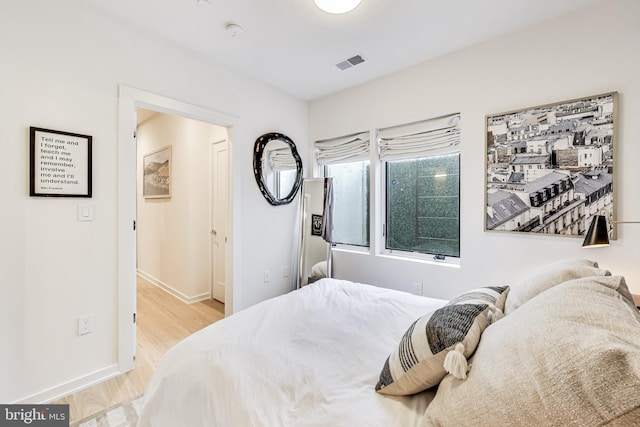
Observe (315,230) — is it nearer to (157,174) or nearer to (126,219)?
(126,219)

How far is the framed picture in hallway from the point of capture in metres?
4.11

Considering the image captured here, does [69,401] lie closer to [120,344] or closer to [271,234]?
[120,344]

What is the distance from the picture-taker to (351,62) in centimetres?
268

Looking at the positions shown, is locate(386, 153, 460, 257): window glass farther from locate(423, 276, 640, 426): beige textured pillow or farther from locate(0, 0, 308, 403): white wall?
locate(0, 0, 308, 403): white wall

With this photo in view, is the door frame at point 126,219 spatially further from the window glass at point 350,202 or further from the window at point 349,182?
the window glass at point 350,202

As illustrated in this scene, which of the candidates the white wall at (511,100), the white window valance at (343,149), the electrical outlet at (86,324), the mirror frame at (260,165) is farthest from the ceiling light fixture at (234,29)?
the electrical outlet at (86,324)

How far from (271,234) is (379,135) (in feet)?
5.49

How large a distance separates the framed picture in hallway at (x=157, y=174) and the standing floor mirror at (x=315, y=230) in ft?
6.99

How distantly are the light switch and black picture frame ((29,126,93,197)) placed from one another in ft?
0.24

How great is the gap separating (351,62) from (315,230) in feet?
6.19

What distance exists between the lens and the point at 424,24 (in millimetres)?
2113

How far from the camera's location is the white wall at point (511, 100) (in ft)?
5.93

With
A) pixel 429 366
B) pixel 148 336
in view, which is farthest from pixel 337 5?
pixel 148 336

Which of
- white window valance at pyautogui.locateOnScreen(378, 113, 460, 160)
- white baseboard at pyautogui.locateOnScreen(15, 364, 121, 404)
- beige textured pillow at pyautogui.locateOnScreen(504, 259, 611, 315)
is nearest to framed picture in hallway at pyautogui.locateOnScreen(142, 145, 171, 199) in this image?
white baseboard at pyautogui.locateOnScreen(15, 364, 121, 404)
